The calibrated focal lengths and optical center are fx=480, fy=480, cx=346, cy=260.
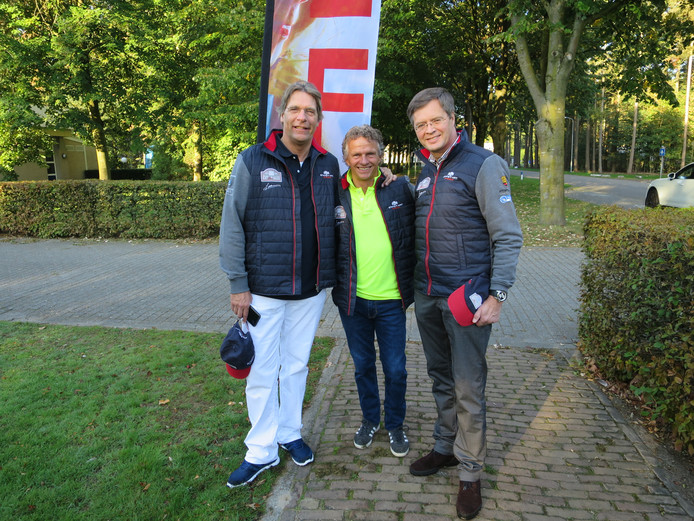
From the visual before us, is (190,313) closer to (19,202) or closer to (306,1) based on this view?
(306,1)

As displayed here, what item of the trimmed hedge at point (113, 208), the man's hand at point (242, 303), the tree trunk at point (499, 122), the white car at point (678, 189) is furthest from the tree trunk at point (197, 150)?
the man's hand at point (242, 303)

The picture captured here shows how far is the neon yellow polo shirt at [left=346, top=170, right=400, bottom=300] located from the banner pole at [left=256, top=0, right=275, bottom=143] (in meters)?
0.68

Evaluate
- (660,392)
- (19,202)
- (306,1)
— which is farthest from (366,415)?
(19,202)

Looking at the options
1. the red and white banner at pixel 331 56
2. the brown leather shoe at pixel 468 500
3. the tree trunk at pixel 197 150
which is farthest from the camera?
the tree trunk at pixel 197 150

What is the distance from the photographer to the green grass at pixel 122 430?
266 cm

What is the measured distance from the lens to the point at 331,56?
3443 mm

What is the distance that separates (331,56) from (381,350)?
2098mm

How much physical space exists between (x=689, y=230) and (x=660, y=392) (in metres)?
1.07

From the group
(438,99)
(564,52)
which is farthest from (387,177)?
(564,52)

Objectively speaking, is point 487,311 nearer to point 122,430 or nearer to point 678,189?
point 122,430

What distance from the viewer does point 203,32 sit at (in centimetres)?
1625

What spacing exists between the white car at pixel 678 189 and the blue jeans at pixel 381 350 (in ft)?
42.7

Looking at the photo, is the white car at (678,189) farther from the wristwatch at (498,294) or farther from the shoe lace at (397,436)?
the wristwatch at (498,294)

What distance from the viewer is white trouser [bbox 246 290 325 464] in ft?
9.25
